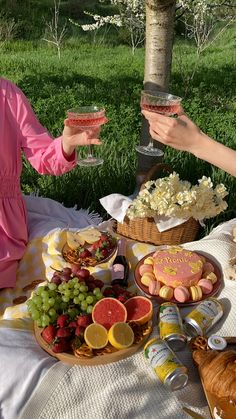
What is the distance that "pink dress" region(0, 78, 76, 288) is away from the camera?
2816 millimetres

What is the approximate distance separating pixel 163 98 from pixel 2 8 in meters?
14.4

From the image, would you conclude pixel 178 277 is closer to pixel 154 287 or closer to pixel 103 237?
pixel 154 287

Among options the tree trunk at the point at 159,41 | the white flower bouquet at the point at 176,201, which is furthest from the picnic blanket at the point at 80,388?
the tree trunk at the point at 159,41

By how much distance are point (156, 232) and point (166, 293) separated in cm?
73

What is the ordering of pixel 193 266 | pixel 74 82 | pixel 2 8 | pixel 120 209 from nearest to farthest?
pixel 193 266
pixel 120 209
pixel 74 82
pixel 2 8

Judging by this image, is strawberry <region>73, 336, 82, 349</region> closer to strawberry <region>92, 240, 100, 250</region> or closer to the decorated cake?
the decorated cake

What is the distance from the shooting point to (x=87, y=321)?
7.04 feet

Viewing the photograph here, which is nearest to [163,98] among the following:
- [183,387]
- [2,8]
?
[183,387]

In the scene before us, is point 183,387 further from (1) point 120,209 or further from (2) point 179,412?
(1) point 120,209

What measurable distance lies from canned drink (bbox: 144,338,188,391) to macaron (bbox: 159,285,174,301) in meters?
0.40

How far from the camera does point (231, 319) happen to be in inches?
90.4

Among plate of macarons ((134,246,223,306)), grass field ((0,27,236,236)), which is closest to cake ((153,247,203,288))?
plate of macarons ((134,246,223,306))

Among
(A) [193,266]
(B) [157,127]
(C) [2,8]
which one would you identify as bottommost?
(C) [2,8]

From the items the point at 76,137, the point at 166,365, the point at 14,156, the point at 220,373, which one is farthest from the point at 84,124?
the point at 220,373
